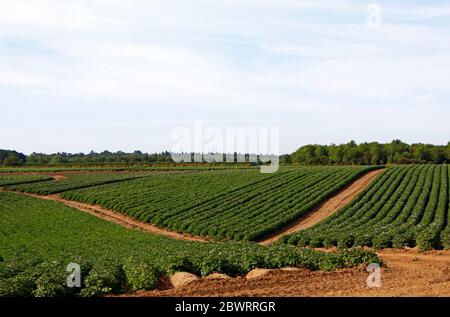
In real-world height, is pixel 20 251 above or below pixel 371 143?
below

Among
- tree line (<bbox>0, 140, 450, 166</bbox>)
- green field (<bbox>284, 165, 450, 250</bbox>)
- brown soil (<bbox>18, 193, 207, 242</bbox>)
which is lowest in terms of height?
brown soil (<bbox>18, 193, 207, 242</bbox>)

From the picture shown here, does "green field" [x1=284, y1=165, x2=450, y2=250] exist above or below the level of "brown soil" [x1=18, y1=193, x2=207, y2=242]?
above

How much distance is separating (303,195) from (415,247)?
19.6 meters

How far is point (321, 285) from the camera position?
12664 mm

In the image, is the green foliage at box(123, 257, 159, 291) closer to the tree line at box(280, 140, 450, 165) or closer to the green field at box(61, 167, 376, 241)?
the green field at box(61, 167, 376, 241)

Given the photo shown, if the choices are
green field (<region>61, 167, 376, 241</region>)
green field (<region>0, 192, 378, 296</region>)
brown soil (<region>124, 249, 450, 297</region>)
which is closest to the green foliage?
green field (<region>0, 192, 378, 296</region>)

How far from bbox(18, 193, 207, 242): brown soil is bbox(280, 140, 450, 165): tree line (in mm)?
72292

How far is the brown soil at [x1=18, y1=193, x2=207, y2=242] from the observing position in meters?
35.4

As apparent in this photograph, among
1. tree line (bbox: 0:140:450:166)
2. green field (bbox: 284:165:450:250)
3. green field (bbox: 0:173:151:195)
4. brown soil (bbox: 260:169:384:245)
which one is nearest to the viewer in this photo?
green field (bbox: 284:165:450:250)

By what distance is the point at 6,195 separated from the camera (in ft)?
182

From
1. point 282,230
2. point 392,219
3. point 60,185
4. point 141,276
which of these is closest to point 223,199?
point 282,230

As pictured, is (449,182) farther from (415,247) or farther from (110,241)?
(110,241)

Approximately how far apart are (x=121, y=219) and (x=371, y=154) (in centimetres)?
8214
